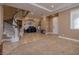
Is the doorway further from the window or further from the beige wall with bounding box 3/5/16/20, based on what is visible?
the beige wall with bounding box 3/5/16/20

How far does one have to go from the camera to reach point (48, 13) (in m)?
2.94

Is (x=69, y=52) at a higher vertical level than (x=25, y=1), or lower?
lower

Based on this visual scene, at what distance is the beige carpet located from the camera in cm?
279

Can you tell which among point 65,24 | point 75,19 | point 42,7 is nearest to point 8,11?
point 42,7

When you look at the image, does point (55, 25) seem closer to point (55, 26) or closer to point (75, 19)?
point (55, 26)

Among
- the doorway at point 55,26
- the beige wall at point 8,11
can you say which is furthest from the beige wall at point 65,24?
the beige wall at point 8,11

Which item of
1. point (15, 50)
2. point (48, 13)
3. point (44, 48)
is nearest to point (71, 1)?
point (48, 13)

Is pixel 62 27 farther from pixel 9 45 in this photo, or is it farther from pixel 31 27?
pixel 9 45

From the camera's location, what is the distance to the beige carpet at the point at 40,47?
2.79 m

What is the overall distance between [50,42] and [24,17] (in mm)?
771

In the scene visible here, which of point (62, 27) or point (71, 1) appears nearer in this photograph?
point (71, 1)

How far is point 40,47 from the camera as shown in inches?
111

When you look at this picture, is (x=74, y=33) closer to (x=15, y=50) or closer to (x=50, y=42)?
(x=50, y=42)
